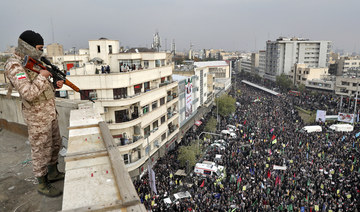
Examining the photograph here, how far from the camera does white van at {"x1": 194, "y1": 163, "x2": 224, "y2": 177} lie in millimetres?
24116

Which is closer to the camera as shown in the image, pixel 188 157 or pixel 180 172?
pixel 180 172

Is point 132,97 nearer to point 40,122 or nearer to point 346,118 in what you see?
point 40,122

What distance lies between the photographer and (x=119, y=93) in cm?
2238

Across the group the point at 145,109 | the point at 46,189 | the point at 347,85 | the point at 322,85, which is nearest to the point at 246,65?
the point at 322,85

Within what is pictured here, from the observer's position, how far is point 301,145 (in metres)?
30.5

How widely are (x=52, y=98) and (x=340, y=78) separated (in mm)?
63412

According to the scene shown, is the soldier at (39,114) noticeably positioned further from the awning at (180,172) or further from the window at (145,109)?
the awning at (180,172)

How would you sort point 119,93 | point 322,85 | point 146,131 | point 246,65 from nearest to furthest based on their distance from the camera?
1. point 119,93
2. point 146,131
3. point 322,85
4. point 246,65

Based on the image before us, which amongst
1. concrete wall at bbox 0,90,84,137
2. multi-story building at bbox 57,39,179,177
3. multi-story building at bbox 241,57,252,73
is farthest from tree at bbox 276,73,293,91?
concrete wall at bbox 0,90,84,137

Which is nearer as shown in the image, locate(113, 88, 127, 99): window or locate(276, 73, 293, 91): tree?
locate(113, 88, 127, 99): window

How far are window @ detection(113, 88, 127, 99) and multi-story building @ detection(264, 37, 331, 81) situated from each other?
7836 centimetres

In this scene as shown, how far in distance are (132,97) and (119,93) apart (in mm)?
1196

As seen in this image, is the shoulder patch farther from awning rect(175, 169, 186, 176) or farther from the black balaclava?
awning rect(175, 169, 186, 176)

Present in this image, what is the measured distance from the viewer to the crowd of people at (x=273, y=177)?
752 inches
